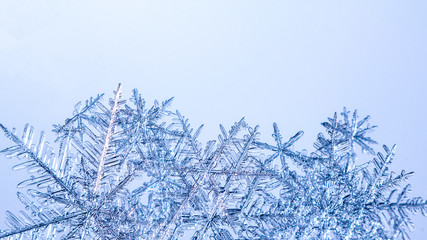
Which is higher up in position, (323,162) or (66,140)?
(66,140)

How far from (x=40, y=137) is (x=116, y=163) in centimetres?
15

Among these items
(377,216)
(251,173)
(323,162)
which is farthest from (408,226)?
(251,173)

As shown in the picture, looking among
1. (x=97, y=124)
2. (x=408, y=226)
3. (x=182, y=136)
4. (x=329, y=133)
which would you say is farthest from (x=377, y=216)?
(x=97, y=124)

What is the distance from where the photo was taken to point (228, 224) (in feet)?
2.72

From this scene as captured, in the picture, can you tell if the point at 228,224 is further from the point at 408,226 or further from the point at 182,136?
the point at 408,226

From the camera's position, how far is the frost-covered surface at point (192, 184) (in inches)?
29.4

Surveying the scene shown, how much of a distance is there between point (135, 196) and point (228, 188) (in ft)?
0.62

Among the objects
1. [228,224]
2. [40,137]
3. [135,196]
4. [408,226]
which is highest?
[40,137]

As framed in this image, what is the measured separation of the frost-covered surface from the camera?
29.4 inches

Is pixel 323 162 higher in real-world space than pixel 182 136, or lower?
lower

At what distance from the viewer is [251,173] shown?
2.75ft

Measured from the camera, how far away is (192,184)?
0.85 meters

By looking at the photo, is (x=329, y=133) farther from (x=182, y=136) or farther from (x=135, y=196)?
(x=135, y=196)

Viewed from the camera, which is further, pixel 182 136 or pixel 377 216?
pixel 182 136
